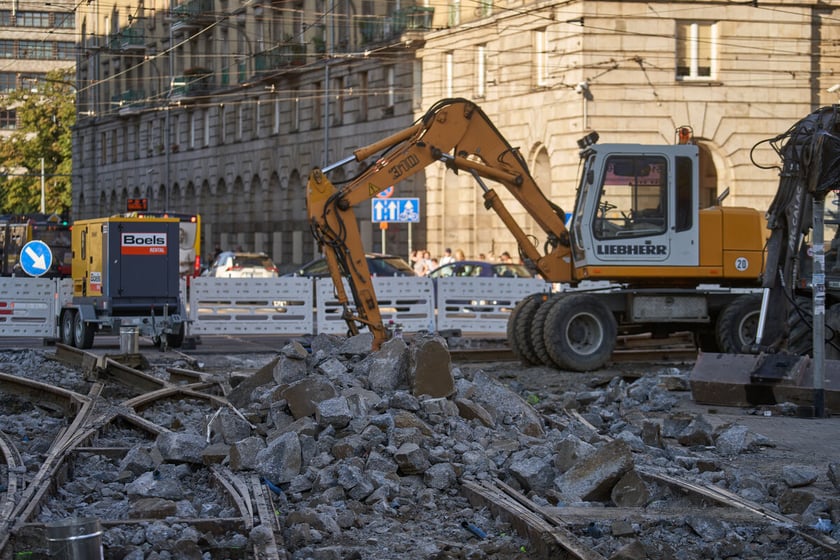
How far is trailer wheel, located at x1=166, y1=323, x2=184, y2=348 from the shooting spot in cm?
2466

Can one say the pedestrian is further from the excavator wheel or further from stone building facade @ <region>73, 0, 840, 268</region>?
the excavator wheel

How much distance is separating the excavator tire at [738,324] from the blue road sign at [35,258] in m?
13.1

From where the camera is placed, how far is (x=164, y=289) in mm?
24188

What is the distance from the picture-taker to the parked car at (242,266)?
4303cm

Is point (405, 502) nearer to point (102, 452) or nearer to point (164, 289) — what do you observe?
point (102, 452)

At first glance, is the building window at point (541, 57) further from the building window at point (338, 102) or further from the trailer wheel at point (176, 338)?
the trailer wheel at point (176, 338)

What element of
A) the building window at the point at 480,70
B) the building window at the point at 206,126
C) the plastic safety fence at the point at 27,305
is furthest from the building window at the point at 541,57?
the building window at the point at 206,126

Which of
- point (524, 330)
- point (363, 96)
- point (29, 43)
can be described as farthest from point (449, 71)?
point (29, 43)

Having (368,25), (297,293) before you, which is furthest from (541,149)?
(297,293)

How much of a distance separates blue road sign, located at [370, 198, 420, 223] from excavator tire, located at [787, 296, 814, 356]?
19.5m

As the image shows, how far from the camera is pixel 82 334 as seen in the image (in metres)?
24.2

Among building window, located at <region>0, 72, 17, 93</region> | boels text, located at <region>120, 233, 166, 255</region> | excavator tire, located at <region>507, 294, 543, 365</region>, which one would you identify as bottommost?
excavator tire, located at <region>507, 294, 543, 365</region>

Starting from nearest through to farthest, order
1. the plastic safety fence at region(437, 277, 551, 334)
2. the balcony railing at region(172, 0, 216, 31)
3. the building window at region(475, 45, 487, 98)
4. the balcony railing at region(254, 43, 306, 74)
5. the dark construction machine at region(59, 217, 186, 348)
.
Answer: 1. the dark construction machine at region(59, 217, 186, 348)
2. the plastic safety fence at region(437, 277, 551, 334)
3. the building window at region(475, 45, 487, 98)
4. the balcony railing at region(254, 43, 306, 74)
5. the balcony railing at region(172, 0, 216, 31)

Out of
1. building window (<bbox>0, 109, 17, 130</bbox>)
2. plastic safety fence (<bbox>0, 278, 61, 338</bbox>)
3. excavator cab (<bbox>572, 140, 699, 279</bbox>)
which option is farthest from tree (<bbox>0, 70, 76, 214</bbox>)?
excavator cab (<bbox>572, 140, 699, 279</bbox>)
